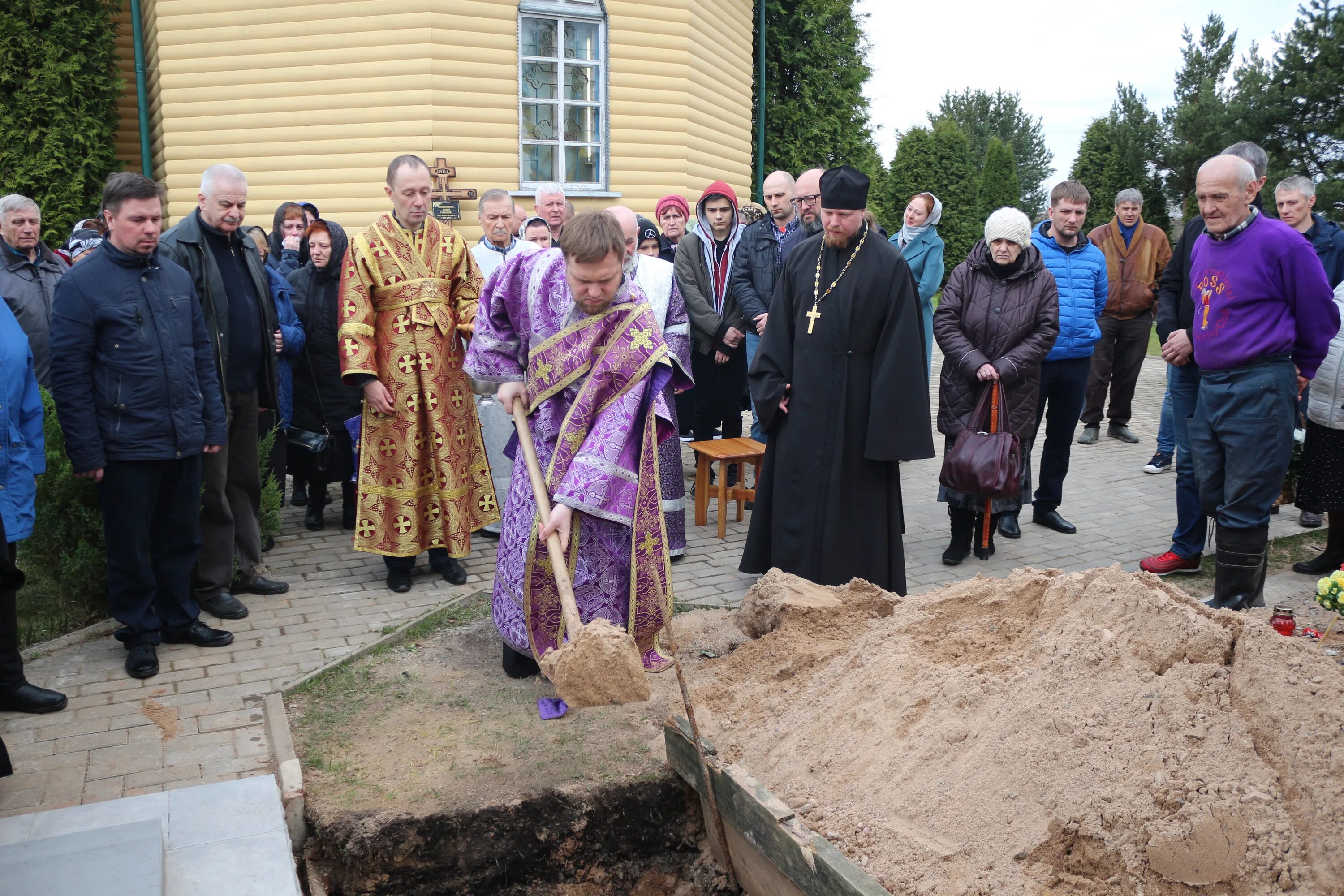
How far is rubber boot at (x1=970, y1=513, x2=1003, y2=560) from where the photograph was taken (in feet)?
21.6

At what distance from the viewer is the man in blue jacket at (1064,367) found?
7277 mm

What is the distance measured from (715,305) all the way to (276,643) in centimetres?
437

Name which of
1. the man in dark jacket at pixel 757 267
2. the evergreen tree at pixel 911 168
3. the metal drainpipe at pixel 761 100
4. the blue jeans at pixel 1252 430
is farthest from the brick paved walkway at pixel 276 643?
the evergreen tree at pixel 911 168

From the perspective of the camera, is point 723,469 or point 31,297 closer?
point 31,297

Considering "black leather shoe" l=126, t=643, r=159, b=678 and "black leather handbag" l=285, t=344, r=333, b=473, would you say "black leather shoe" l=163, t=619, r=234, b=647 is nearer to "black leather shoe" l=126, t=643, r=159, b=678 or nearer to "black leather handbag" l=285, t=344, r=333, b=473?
"black leather shoe" l=126, t=643, r=159, b=678

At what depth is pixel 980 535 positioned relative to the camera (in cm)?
672

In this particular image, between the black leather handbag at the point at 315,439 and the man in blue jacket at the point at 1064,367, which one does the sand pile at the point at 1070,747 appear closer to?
the man in blue jacket at the point at 1064,367

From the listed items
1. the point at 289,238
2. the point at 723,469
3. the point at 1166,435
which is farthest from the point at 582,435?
the point at 1166,435

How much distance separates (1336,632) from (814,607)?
2275mm

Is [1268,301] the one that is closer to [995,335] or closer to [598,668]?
[995,335]

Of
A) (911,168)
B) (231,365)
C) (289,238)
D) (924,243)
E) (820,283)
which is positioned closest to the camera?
(231,365)

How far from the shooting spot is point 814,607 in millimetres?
4523

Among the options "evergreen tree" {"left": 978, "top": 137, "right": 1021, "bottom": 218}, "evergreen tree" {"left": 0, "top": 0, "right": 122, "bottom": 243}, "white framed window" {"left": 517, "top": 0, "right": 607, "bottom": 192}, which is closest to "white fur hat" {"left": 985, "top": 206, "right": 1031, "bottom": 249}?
"white framed window" {"left": 517, "top": 0, "right": 607, "bottom": 192}

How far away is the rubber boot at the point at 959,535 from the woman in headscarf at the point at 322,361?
12.5 ft
